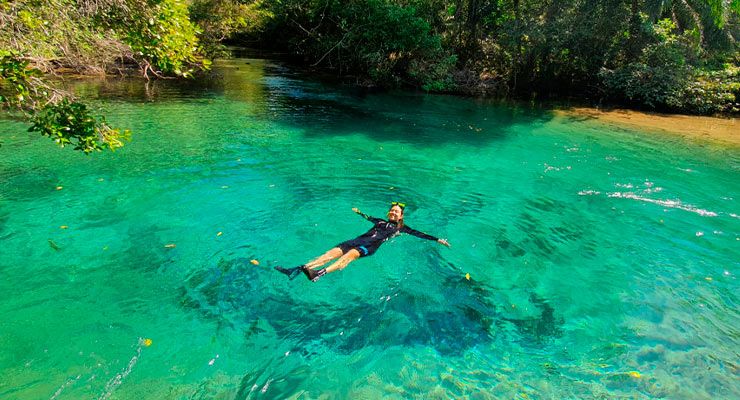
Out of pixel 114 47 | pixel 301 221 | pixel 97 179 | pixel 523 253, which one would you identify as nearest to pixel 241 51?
pixel 114 47

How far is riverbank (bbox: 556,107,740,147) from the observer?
2058 cm

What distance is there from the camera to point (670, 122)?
23.0 meters

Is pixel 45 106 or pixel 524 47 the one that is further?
pixel 524 47

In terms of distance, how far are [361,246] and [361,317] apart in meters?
1.33

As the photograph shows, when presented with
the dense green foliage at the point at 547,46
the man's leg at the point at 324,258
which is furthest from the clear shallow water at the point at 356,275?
the dense green foliage at the point at 547,46

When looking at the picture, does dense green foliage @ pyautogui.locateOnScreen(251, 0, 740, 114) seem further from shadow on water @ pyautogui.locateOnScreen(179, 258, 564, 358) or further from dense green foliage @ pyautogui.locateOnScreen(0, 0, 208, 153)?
shadow on water @ pyautogui.locateOnScreen(179, 258, 564, 358)

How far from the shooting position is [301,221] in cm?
1004

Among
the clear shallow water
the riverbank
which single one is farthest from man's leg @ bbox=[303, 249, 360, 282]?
the riverbank

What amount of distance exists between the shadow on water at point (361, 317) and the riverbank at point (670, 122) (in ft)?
61.9

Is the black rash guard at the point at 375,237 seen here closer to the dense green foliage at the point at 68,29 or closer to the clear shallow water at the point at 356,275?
the clear shallow water at the point at 356,275

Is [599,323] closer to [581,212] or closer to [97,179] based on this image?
[581,212]

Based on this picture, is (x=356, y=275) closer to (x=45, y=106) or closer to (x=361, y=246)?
(x=361, y=246)

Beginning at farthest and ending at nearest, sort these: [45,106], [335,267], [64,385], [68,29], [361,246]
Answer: [68,29] < [361,246] < [335,267] < [45,106] < [64,385]

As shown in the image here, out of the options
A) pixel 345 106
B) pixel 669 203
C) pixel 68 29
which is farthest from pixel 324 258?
pixel 345 106
